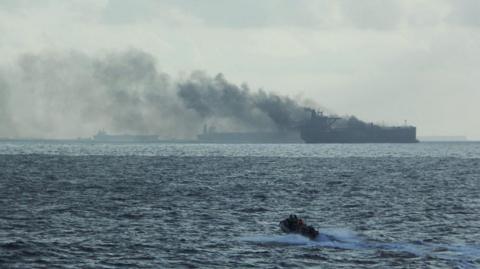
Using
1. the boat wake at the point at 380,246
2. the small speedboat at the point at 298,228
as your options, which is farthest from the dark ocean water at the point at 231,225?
the small speedboat at the point at 298,228

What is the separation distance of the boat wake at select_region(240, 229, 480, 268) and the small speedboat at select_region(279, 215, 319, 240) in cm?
45

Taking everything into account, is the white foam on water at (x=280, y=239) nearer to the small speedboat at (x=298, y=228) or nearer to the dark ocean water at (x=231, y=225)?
the dark ocean water at (x=231, y=225)

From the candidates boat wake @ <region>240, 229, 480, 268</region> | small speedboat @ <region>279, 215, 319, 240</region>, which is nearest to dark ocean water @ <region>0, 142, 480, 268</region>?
boat wake @ <region>240, 229, 480, 268</region>

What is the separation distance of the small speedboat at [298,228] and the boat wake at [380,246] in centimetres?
45

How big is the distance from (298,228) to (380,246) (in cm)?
613

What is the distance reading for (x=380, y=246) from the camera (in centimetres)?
4200

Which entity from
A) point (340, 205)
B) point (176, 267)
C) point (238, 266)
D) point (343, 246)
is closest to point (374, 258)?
point (343, 246)

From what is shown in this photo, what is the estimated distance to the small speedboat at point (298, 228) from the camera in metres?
45.8

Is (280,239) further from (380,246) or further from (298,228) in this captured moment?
(380,246)

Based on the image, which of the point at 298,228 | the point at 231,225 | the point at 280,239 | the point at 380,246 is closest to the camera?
the point at 380,246

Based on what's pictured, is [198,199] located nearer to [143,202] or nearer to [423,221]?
[143,202]

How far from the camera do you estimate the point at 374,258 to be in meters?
38.4

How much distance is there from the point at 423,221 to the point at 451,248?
12.1 m

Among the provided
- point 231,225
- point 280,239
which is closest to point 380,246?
point 280,239
